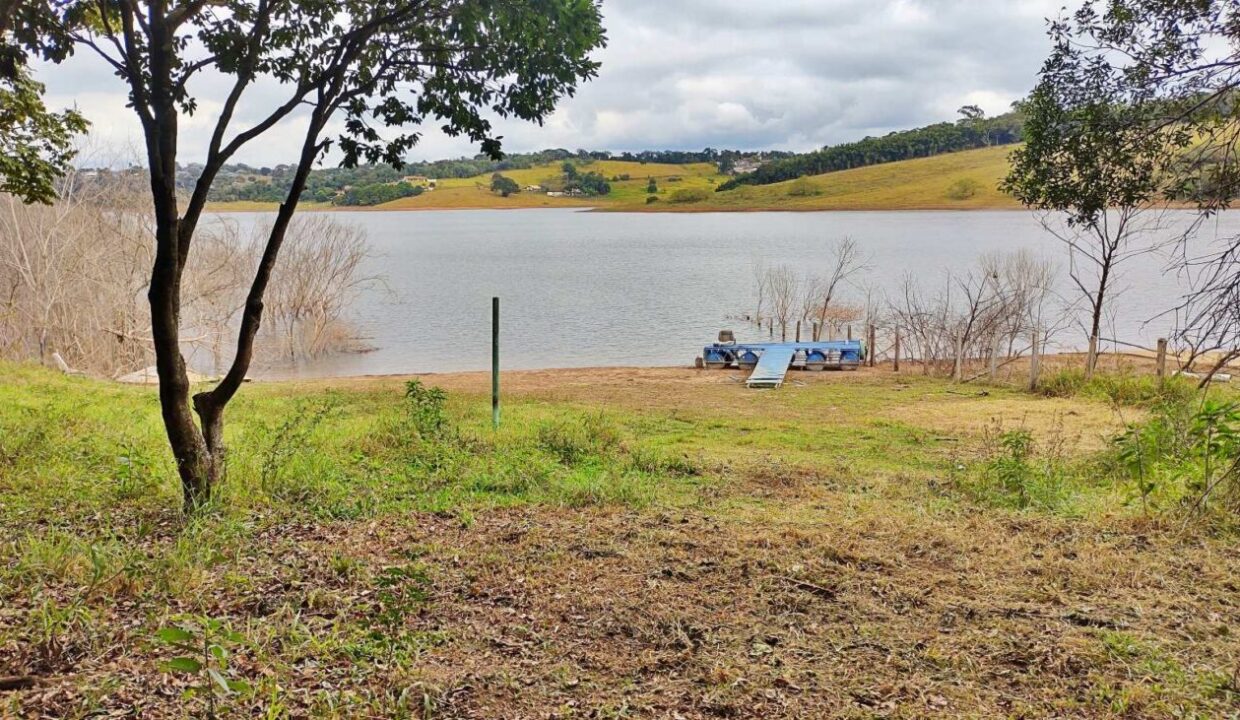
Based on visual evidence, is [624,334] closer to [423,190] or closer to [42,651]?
[42,651]

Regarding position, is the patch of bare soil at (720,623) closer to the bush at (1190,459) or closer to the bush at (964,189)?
the bush at (1190,459)

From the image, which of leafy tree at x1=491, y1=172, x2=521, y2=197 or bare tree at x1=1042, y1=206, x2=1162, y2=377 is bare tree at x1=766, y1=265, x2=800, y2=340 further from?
leafy tree at x1=491, y1=172, x2=521, y2=197

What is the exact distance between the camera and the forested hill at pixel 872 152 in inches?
4388

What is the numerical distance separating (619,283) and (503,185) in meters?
74.4

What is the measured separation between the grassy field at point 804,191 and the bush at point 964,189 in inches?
4.5

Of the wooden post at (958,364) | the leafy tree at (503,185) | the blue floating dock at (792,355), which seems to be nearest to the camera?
the wooden post at (958,364)

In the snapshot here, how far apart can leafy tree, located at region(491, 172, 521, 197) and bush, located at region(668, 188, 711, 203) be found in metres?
23.6

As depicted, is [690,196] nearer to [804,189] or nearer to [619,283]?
[804,189]

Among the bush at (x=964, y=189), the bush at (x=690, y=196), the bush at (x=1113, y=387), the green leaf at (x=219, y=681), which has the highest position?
the bush at (x=690, y=196)

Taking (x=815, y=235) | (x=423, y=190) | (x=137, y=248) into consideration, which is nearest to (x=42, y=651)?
(x=137, y=248)

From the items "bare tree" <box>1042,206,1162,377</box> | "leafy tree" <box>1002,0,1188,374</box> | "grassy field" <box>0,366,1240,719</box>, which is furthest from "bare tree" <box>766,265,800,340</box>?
"leafy tree" <box>1002,0,1188,374</box>

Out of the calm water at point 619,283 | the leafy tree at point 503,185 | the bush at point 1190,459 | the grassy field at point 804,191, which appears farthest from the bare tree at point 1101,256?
the leafy tree at point 503,185

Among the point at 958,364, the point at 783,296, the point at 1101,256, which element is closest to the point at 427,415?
Result: the point at 958,364

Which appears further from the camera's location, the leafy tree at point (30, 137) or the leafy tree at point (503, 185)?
the leafy tree at point (503, 185)
